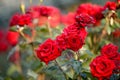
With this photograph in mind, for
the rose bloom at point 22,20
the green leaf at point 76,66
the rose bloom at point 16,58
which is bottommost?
the rose bloom at point 16,58

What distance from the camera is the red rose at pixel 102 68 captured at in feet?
6.64

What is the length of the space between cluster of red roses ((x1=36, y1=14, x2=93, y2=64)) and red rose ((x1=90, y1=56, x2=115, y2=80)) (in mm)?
152

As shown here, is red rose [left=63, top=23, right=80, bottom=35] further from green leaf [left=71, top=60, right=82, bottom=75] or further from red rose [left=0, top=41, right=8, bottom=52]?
red rose [left=0, top=41, right=8, bottom=52]

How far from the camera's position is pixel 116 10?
8.89 feet

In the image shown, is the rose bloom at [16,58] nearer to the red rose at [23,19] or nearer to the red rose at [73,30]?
the red rose at [23,19]

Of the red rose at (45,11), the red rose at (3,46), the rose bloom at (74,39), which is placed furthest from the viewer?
the red rose at (3,46)

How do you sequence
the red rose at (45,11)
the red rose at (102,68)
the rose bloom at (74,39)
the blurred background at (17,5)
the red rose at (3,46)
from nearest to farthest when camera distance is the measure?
the red rose at (102,68)
the rose bloom at (74,39)
the red rose at (45,11)
the red rose at (3,46)
the blurred background at (17,5)

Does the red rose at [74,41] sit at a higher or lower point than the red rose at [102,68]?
higher

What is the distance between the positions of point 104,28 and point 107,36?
0.16 m

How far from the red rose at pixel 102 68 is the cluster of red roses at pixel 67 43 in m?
0.15

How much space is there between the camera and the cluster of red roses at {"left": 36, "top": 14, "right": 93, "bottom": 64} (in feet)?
7.00

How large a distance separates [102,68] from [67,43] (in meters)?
0.24

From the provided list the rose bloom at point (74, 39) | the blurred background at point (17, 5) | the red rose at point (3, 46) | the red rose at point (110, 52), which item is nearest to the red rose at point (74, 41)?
the rose bloom at point (74, 39)

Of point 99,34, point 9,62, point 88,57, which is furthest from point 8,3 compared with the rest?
point 88,57
